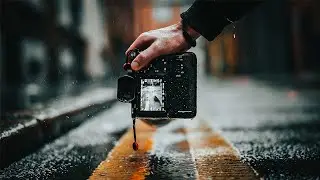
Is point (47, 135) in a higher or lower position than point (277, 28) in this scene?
lower

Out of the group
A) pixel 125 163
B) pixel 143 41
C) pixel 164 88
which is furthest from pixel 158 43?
pixel 125 163

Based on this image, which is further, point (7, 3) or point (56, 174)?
point (7, 3)

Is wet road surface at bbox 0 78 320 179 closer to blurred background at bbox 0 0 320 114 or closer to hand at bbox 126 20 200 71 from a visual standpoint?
hand at bbox 126 20 200 71

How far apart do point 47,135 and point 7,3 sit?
1019cm

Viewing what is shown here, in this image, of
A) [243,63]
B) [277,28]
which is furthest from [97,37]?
[277,28]

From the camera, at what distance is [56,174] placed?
8.45 feet

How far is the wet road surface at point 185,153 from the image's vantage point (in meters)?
2.50

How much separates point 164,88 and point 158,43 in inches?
10.8

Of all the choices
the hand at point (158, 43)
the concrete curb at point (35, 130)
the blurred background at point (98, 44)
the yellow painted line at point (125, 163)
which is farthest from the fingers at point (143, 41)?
the blurred background at point (98, 44)

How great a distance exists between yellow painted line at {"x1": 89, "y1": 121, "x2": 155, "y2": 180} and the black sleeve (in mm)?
825

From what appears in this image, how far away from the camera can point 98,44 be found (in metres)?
34.8

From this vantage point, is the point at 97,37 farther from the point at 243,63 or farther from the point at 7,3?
the point at 7,3

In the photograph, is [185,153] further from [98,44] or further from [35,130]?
[98,44]

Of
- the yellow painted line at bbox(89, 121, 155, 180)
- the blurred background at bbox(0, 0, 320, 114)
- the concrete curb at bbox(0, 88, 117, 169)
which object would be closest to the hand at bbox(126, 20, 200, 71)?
the yellow painted line at bbox(89, 121, 155, 180)
